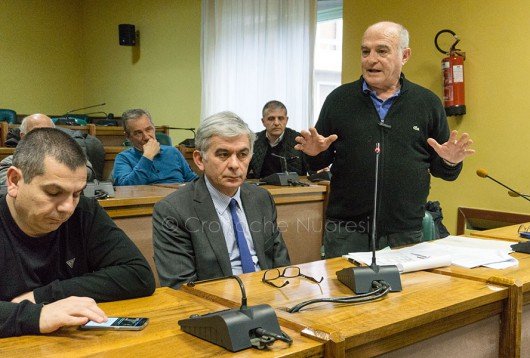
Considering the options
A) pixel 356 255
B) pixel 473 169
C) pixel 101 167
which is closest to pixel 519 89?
pixel 473 169

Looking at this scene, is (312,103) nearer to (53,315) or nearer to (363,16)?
(363,16)

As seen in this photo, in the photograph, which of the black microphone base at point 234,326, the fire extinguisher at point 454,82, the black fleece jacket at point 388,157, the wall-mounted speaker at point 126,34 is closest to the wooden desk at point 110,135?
the wall-mounted speaker at point 126,34

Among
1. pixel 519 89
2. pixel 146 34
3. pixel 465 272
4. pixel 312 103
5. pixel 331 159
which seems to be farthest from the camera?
pixel 146 34

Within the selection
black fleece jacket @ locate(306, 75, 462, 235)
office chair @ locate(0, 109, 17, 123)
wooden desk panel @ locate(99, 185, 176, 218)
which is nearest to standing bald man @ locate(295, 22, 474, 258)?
black fleece jacket @ locate(306, 75, 462, 235)

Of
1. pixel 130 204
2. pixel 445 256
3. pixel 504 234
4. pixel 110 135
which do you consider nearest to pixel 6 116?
pixel 110 135

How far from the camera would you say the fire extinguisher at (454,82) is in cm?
427

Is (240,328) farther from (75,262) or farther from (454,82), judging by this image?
(454,82)

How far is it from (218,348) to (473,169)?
361cm

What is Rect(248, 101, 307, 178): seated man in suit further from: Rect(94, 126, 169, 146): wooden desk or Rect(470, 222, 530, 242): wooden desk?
Rect(470, 222, 530, 242): wooden desk

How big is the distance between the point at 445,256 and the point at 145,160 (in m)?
2.79

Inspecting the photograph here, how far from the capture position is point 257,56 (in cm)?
634

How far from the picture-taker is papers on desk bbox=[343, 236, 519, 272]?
1.78 m

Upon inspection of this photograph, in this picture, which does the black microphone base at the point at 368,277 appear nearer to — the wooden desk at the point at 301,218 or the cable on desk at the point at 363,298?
the cable on desk at the point at 363,298

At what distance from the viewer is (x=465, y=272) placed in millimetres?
1734
